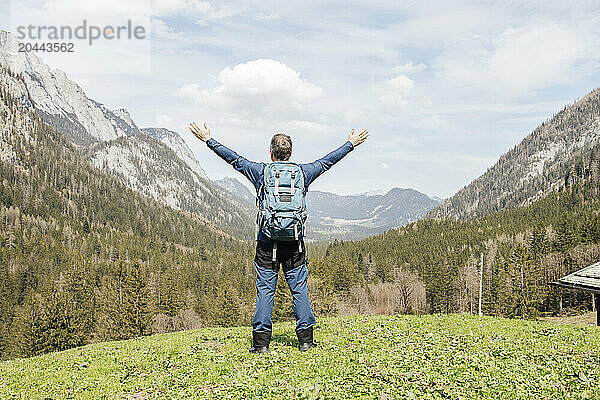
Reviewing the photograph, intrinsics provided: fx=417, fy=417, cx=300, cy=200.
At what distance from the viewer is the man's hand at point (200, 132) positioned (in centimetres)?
1113

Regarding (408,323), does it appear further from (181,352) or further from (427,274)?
(427,274)

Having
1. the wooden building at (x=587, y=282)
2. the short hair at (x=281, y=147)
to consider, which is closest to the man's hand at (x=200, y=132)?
the short hair at (x=281, y=147)

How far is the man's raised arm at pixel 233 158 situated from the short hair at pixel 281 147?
1.67 ft

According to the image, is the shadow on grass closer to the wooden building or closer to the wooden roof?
the wooden building

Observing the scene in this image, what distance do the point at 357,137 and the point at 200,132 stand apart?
14.0ft

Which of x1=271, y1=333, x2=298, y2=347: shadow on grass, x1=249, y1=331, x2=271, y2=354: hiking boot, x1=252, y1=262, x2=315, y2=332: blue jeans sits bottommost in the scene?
x1=271, y1=333, x2=298, y2=347: shadow on grass

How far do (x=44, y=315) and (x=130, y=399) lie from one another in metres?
57.8

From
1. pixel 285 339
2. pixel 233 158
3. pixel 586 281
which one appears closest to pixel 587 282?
pixel 586 281

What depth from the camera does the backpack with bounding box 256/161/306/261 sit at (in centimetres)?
992

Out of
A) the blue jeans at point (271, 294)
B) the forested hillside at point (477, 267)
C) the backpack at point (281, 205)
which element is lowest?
the forested hillside at point (477, 267)

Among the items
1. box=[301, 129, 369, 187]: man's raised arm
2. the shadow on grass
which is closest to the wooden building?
the shadow on grass

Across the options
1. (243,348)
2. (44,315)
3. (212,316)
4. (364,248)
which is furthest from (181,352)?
(364,248)

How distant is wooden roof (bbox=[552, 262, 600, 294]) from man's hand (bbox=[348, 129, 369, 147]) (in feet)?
63.0

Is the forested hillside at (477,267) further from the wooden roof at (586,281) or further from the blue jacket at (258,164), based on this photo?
the blue jacket at (258,164)
